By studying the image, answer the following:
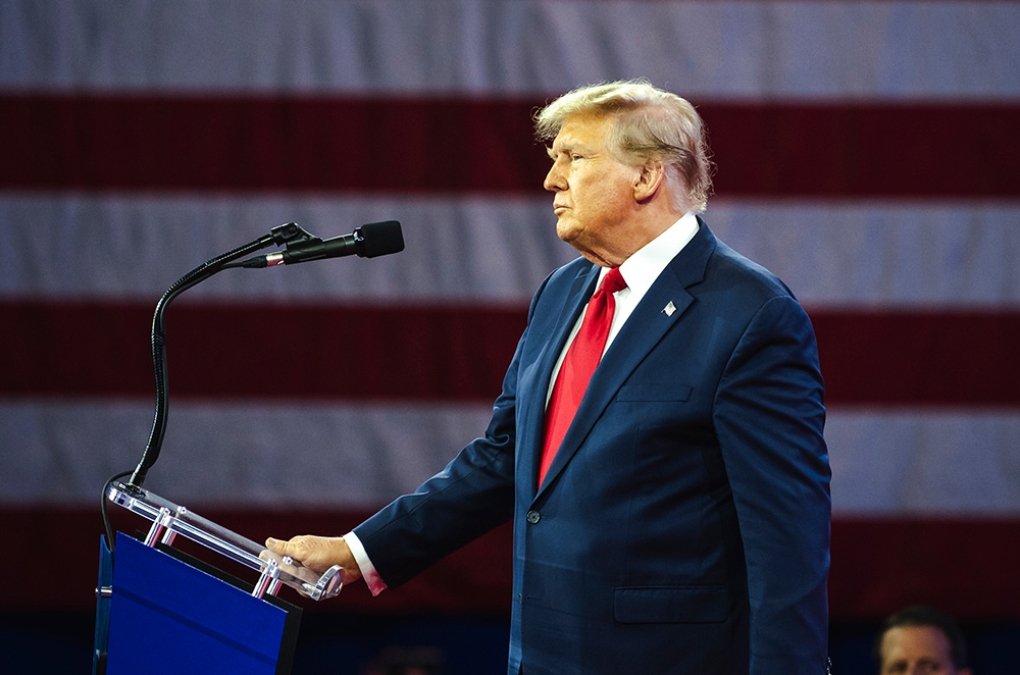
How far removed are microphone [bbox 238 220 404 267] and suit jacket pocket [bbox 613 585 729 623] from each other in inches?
22.6

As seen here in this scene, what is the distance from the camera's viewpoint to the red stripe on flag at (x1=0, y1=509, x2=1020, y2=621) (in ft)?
9.89

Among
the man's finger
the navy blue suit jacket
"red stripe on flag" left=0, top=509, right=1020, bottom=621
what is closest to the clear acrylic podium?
the man's finger

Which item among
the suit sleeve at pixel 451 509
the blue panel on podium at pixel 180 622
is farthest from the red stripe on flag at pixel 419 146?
A: the blue panel on podium at pixel 180 622

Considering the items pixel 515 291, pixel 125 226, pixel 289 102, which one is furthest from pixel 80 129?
pixel 515 291

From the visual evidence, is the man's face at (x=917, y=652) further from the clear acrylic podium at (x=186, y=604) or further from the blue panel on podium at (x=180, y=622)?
the blue panel on podium at (x=180, y=622)

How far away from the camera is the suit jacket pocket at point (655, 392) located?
167 centimetres

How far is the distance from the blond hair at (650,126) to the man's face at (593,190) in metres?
0.02

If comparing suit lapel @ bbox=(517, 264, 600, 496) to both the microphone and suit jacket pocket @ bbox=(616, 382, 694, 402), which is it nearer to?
suit jacket pocket @ bbox=(616, 382, 694, 402)

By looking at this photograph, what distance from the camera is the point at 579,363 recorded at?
1.84m

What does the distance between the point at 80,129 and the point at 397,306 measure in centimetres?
90

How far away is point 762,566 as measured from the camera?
160cm

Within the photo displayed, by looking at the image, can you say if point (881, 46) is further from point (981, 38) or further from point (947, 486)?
point (947, 486)

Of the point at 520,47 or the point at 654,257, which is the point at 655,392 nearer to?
the point at 654,257

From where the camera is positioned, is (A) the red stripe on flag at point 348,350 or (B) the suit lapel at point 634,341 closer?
(B) the suit lapel at point 634,341
